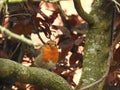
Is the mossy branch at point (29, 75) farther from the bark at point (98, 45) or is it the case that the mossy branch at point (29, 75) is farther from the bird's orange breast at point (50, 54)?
the bird's orange breast at point (50, 54)

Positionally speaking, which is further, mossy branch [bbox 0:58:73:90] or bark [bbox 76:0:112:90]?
bark [bbox 76:0:112:90]

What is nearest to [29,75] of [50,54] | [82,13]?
[82,13]

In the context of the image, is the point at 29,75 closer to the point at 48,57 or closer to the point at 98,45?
the point at 98,45

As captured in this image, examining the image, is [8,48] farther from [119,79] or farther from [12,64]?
[12,64]

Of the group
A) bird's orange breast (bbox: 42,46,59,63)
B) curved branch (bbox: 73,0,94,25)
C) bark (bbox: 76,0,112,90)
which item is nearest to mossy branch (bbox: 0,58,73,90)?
bark (bbox: 76,0,112,90)

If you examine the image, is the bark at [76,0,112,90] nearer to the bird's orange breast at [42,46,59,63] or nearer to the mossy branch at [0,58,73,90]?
the mossy branch at [0,58,73,90]

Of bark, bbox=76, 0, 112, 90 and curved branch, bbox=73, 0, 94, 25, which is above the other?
curved branch, bbox=73, 0, 94, 25

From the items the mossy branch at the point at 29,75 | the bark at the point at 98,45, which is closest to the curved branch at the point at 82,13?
the bark at the point at 98,45

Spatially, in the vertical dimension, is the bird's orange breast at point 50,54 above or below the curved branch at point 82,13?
below
